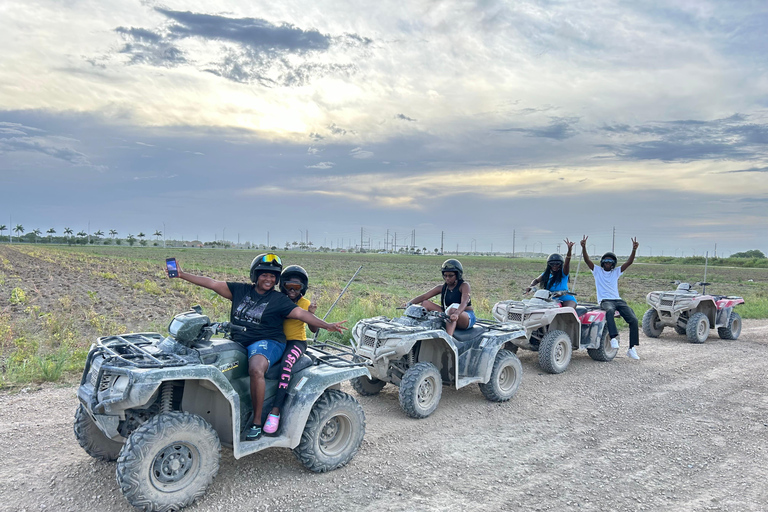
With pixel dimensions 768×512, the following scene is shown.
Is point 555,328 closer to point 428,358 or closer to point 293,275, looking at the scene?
point 428,358

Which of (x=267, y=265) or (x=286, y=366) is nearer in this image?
(x=286, y=366)

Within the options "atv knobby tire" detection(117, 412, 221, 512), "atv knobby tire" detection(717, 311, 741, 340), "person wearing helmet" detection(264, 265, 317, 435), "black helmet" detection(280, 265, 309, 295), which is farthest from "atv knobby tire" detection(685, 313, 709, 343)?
"atv knobby tire" detection(117, 412, 221, 512)

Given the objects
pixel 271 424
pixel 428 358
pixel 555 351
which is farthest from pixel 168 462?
pixel 555 351

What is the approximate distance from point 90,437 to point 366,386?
3.64m

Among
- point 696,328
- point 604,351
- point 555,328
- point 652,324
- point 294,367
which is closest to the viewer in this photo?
point 294,367

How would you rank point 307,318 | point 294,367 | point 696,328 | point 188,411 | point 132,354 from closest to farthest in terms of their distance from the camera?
point 132,354 < point 188,411 < point 307,318 < point 294,367 < point 696,328

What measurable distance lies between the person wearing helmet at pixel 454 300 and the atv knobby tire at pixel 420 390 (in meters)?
0.78

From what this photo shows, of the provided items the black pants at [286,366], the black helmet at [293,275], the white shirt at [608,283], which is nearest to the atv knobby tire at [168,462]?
the black pants at [286,366]

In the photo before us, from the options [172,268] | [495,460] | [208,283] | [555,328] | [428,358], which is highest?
[172,268]

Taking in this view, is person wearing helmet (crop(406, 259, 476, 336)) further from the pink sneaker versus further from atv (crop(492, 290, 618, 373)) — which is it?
the pink sneaker

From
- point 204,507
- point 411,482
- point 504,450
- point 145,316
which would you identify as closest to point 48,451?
point 204,507

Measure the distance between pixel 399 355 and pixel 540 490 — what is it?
247 cm

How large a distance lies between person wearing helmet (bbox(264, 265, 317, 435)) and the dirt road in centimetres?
61

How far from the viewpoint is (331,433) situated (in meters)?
5.20
